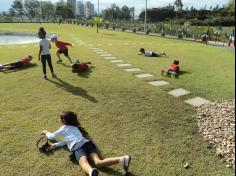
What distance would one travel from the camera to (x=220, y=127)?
17.1 ft

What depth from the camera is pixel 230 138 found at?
15.5 ft

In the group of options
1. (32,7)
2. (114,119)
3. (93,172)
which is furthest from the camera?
(32,7)

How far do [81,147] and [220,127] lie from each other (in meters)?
2.68

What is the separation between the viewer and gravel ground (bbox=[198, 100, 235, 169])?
14.6ft

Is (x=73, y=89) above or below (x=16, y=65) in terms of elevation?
below

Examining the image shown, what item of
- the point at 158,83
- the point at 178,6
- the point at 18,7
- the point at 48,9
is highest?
the point at 18,7

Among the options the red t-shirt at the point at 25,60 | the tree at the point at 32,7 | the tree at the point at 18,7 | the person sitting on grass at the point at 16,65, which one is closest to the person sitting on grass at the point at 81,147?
the person sitting on grass at the point at 16,65

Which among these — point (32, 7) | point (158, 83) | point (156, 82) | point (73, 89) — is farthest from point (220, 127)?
point (32, 7)

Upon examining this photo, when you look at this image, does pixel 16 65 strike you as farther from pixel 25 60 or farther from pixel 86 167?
pixel 86 167

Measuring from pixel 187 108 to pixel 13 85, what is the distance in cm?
525

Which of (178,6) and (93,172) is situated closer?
(93,172)

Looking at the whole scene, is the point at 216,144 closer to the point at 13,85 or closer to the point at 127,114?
the point at 127,114

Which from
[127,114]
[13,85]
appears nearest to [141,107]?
[127,114]

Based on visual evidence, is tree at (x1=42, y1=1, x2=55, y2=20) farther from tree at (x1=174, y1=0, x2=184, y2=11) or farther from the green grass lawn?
the green grass lawn
